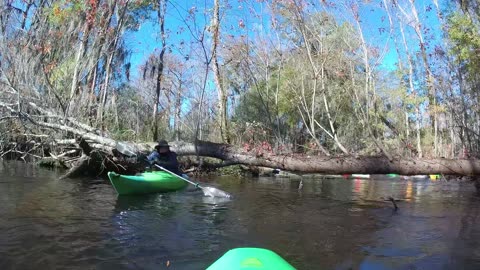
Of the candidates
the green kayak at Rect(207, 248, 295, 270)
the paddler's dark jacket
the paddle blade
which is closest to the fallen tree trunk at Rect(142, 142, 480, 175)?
the green kayak at Rect(207, 248, 295, 270)

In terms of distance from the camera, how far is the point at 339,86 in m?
21.9

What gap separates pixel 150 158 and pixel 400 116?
23.0 m

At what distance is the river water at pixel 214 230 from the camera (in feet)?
19.9

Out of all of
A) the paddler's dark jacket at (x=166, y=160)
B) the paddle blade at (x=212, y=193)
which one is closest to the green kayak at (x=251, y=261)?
the paddler's dark jacket at (x=166, y=160)

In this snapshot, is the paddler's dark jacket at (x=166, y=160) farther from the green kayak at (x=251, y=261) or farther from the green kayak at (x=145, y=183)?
the green kayak at (x=251, y=261)

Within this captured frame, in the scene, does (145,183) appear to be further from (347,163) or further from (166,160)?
(347,163)

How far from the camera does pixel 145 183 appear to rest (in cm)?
1112

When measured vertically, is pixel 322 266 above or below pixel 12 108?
below

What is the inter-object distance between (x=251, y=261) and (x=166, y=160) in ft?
26.3

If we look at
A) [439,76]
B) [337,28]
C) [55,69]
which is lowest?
[55,69]

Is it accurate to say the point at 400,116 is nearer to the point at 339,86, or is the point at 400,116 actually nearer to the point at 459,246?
the point at 339,86

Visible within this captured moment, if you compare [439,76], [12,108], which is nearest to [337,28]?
[439,76]

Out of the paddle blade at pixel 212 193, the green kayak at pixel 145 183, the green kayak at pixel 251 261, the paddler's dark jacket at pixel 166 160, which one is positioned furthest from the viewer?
the paddle blade at pixel 212 193

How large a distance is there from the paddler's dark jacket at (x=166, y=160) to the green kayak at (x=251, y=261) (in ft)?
22.0
